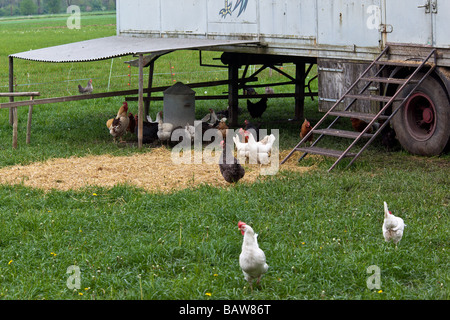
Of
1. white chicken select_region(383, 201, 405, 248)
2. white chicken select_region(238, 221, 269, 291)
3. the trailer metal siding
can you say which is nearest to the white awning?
the trailer metal siding

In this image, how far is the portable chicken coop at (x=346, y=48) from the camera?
35.7 ft

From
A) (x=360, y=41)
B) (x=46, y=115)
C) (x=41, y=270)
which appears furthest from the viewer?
(x=46, y=115)

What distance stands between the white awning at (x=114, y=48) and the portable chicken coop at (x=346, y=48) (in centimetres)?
3

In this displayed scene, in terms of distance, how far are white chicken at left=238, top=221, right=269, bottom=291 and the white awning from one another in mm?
7538

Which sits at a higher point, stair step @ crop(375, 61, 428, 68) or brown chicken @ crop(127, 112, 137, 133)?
stair step @ crop(375, 61, 428, 68)

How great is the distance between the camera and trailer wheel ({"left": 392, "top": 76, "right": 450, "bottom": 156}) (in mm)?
10922

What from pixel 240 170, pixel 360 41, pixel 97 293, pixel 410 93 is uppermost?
pixel 360 41

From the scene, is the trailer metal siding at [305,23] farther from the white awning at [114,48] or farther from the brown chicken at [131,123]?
the brown chicken at [131,123]

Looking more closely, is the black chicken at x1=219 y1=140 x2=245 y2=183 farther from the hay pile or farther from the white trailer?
the white trailer

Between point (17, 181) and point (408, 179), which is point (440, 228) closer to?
point (408, 179)

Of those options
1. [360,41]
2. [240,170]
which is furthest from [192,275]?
[360,41]

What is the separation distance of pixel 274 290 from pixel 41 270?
220 cm

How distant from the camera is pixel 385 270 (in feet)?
19.7

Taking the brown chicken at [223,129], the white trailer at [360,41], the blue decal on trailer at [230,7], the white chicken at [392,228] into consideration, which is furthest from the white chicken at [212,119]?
the white chicken at [392,228]
